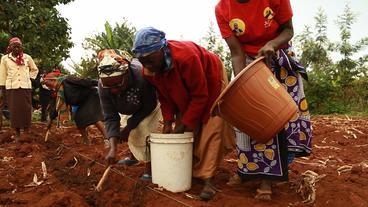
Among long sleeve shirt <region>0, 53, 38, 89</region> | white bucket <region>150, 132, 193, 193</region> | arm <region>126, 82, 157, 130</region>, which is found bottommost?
white bucket <region>150, 132, 193, 193</region>

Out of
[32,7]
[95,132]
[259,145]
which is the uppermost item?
[32,7]

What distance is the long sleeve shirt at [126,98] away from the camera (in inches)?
141

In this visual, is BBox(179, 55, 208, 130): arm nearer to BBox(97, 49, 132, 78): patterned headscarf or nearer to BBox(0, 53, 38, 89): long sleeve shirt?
BBox(97, 49, 132, 78): patterned headscarf

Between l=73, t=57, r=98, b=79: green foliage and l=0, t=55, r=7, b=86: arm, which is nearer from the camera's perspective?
l=0, t=55, r=7, b=86: arm

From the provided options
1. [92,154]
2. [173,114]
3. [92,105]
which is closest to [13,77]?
[92,105]

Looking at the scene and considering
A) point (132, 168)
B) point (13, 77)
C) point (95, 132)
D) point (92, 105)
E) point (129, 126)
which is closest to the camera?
point (129, 126)

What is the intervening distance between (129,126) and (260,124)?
5.12ft

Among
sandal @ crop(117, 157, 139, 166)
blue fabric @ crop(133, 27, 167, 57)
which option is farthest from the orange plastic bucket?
sandal @ crop(117, 157, 139, 166)

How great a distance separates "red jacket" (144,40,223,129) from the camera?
311 cm

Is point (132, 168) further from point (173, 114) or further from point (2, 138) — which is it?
point (2, 138)

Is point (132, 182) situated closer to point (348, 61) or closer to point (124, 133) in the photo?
point (124, 133)

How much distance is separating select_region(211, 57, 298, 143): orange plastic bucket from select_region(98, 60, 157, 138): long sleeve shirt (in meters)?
1.07

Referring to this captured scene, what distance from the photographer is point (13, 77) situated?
669 centimetres

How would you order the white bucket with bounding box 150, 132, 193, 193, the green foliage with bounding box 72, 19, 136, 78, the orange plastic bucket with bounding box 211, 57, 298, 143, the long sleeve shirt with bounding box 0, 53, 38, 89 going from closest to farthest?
the orange plastic bucket with bounding box 211, 57, 298, 143
the white bucket with bounding box 150, 132, 193, 193
the long sleeve shirt with bounding box 0, 53, 38, 89
the green foliage with bounding box 72, 19, 136, 78
